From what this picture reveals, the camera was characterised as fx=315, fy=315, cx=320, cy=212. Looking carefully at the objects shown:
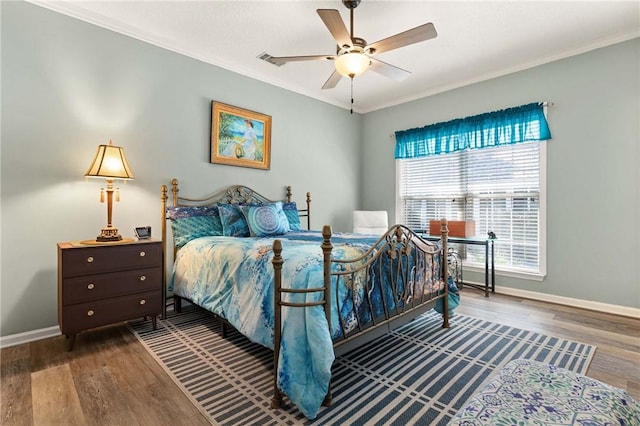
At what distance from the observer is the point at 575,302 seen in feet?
11.1

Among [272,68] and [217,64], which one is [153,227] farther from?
[272,68]

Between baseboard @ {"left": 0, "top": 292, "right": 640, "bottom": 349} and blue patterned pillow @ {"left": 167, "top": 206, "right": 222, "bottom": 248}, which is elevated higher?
blue patterned pillow @ {"left": 167, "top": 206, "right": 222, "bottom": 248}

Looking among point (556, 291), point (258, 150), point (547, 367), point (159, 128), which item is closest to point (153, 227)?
point (159, 128)

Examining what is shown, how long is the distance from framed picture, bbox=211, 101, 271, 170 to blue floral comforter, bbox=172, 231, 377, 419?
3.88ft

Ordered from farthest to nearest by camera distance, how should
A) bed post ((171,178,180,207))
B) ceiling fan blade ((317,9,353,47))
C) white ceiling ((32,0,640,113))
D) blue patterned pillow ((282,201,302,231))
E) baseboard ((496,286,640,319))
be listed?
1. blue patterned pillow ((282,201,302,231))
2. bed post ((171,178,180,207))
3. baseboard ((496,286,640,319))
4. white ceiling ((32,0,640,113))
5. ceiling fan blade ((317,9,353,47))

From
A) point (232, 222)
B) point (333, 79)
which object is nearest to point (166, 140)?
point (232, 222)

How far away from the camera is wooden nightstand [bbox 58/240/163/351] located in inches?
88.4

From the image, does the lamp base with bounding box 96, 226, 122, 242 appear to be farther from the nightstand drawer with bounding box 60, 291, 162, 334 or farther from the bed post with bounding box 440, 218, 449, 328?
the bed post with bounding box 440, 218, 449, 328

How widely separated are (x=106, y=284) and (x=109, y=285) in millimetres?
22

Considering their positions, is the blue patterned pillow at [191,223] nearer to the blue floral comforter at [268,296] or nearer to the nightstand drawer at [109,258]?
the blue floral comforter at [268,296]

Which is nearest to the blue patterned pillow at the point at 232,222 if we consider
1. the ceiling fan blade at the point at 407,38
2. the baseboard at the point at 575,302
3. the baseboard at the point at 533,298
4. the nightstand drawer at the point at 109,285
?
the nightstand drawer at the point at 109,285

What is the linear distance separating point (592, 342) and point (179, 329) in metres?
3.36

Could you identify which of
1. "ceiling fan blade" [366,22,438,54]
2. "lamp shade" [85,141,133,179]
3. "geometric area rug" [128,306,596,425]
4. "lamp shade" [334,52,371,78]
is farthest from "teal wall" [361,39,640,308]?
"lamp shade" [85,141,133,179]

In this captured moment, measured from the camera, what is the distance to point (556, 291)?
3.52 metres
